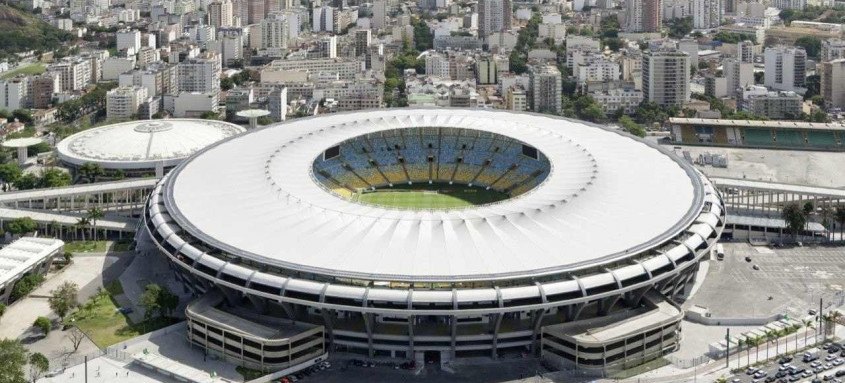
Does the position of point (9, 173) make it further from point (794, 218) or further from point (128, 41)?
point (128, 41)

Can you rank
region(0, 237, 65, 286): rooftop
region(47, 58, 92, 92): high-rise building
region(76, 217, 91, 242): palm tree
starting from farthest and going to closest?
region(47, 58, 92, 92): high-rise building
region(76, 217, 91, 242): palm tree
region(0, 237, 65, 286): rooftop

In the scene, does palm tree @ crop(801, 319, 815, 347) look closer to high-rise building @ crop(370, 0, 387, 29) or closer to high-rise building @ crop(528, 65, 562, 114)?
high-rise building @ crop(528, 65, 562, 114)

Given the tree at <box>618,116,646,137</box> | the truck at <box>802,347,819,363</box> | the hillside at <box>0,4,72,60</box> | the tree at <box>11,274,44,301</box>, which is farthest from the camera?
the hillside at <box>0,4,72,60</box>

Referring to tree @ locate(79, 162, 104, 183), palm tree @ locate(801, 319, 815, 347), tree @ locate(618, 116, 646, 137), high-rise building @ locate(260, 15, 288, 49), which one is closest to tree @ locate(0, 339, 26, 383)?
tree @ locate(79, 162, 104, 183)

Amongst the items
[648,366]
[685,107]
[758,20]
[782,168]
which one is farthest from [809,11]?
[648,366]

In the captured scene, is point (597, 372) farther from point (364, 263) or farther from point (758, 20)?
point (758, 20)

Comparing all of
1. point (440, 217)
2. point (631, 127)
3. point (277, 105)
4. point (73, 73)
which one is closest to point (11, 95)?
point (73, 73)

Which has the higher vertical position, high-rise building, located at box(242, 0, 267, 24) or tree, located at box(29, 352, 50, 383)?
high-rise building, located at box(242, 0, 267, 24)
